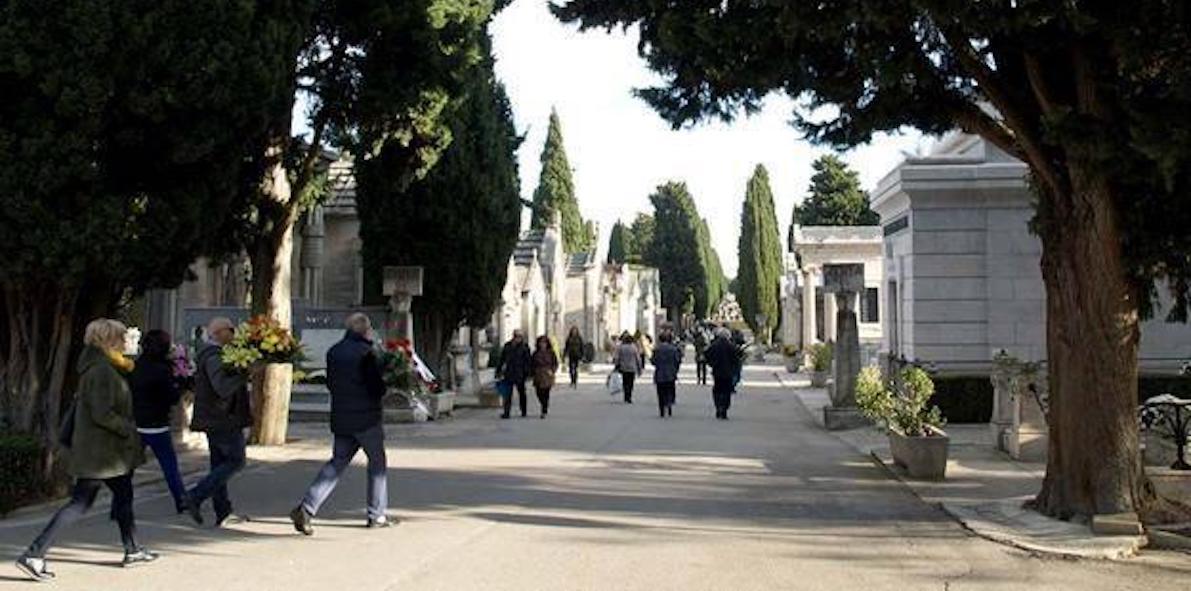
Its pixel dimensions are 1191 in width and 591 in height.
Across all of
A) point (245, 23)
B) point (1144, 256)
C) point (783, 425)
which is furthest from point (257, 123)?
point (783, 425)

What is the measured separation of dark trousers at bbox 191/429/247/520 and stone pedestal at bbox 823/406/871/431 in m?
11.5

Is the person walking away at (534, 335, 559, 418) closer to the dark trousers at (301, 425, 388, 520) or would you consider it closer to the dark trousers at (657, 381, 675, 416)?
the dark trousers at (657, 381, 675, 416)

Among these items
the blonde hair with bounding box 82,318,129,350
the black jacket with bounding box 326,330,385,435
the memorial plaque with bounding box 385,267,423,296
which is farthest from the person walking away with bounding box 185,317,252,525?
the memorial plaque with bounding box 385,267,423,296

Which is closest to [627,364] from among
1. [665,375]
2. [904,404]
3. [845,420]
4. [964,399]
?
[665,375]

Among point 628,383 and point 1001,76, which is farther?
point 628,383

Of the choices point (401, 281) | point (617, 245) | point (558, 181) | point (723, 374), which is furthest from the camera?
point (617, 245)

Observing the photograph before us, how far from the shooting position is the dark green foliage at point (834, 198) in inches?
2953

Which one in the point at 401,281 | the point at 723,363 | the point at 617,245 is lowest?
the point at 723,363

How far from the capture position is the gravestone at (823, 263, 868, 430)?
18.5 meters

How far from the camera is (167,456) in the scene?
9031mm

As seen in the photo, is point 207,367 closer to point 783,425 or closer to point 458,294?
point 783,425

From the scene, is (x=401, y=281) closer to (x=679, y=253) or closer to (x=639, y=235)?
(x=679, y=253)

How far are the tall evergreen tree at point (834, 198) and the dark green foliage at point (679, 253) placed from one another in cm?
1470

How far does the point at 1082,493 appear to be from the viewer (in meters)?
8.92
